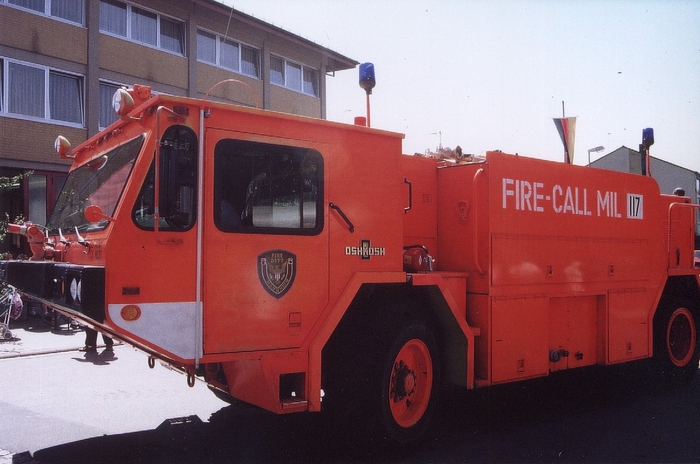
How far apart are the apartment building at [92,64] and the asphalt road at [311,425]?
9689mm

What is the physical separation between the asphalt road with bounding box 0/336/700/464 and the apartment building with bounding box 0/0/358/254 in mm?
9689

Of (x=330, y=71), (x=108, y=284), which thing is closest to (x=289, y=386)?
(x=108, y=284)

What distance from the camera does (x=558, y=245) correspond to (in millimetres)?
6602

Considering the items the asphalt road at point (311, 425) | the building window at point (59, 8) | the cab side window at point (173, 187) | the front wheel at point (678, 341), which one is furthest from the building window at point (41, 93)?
the front wheel at point (678, 341)

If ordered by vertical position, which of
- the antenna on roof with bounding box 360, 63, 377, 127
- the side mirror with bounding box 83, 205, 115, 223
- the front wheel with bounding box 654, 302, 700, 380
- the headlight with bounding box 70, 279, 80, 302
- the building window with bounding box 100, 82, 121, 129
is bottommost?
the front wheel with bounding box 654, 302, 700, 380

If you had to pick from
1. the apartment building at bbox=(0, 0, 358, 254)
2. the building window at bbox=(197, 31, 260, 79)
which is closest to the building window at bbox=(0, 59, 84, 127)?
the apartment building at bbox=(0, 0, 358, 254)

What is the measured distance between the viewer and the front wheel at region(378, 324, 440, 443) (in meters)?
5.04

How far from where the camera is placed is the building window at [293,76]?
81.2ft

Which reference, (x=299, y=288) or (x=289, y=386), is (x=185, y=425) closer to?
(x=289, y=386)

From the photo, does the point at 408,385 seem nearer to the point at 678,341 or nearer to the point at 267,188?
the point at 267,188

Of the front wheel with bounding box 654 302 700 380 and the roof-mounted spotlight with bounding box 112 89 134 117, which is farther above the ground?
the roof-mounted spotlight with bounding box 112 89 134 117

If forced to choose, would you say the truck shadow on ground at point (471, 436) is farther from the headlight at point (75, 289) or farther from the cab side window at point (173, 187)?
the cab side window at point (173, 187)

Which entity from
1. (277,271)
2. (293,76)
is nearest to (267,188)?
(277,271)

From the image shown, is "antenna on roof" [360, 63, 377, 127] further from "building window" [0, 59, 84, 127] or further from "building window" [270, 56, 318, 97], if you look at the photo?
"building window" [270, 56, 318, 97]
